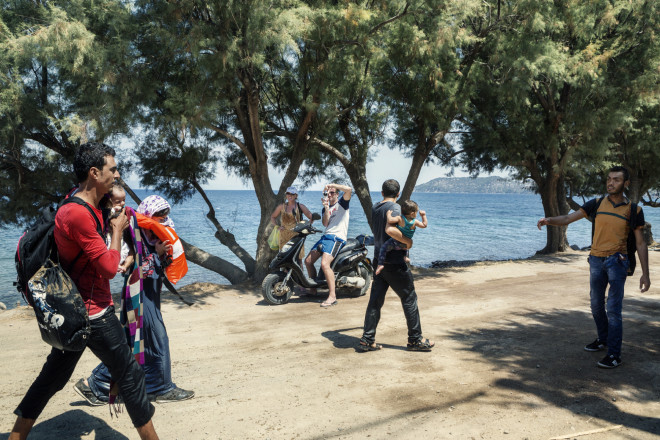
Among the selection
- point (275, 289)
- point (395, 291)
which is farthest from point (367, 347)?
point (275, 289)

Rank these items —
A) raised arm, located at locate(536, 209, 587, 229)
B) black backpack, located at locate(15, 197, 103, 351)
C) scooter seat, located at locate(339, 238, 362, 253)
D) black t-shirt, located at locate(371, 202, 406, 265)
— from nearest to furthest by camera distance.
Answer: black backpack, located at locate(15, 197, 103, 351)
raised arm, located at locate(536, 209, 587, 229)
black t-shirt, located at locate(371, 202, 406, 265)
scooter seat, located at locate(339, 238, 362, 253)

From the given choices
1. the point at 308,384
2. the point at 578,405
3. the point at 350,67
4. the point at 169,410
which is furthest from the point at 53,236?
the point at 350,67

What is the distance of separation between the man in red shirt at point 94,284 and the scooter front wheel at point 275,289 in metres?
4.71

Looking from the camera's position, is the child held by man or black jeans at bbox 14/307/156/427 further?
the child held by man

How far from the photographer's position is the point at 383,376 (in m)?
4.67

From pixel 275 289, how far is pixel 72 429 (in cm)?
439

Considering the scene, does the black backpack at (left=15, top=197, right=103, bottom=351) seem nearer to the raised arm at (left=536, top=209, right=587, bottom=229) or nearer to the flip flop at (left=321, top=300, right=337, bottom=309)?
the raised arm at (left=536, top=209, right=587, bottom=229)

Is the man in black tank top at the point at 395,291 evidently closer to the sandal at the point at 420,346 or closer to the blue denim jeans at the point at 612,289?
the sandal at the point at 420,346

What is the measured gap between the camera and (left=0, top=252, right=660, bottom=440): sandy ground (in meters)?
3.67

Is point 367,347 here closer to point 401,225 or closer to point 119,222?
point 401,225

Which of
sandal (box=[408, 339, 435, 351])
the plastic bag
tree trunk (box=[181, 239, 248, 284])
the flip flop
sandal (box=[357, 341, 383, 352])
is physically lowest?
tree trunk (box=[181, 239, 248, 284])

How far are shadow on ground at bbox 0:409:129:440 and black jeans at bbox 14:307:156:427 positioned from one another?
0.59 metres

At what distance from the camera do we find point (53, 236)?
287 cm

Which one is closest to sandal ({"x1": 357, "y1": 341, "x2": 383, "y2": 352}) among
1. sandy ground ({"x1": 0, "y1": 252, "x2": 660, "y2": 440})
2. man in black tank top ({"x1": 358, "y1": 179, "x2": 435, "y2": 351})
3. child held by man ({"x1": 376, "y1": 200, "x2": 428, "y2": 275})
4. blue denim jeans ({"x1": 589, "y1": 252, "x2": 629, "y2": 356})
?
man in black tank top ({"x1": 358, "y1": 179, "x2": 435, "y2": 351})
